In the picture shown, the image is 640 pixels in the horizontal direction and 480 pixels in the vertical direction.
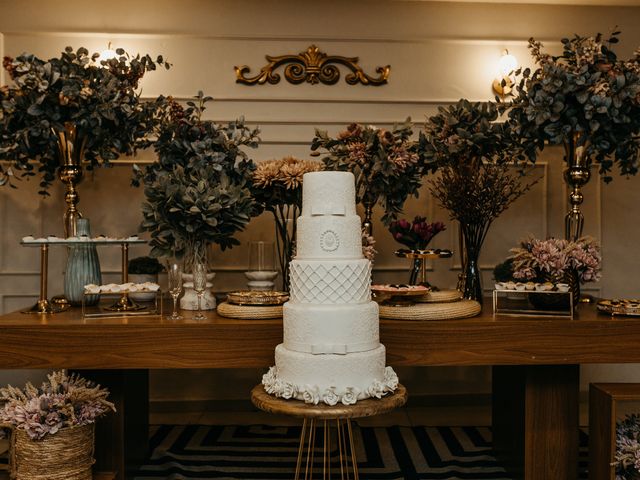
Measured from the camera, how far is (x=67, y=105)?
237 centimetres

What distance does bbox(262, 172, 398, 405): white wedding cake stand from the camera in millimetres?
1569

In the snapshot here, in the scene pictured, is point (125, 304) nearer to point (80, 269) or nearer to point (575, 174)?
point (80, 269)

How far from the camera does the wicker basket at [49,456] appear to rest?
72.6 inches

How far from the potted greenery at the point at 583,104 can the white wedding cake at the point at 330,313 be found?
44.4 inches

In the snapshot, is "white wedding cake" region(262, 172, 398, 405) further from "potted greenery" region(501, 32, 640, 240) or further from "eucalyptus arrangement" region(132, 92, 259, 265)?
"potted greenery" region(501, 32, 640, 240)

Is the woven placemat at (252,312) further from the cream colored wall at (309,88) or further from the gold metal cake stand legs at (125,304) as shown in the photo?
the cream colored wall at (309,88)

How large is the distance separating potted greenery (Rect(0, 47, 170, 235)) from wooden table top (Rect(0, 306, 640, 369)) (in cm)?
72

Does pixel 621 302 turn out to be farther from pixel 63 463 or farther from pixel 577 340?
pixel 63 463

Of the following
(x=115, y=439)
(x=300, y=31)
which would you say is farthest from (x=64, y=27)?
(x=115, y=439)

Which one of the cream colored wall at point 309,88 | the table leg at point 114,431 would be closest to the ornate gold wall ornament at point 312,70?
the cream colored wall at point 309,88

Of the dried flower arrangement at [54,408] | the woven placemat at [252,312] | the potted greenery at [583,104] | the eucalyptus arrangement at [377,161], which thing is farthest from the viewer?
the eucalyptus arrangement at [377,161]

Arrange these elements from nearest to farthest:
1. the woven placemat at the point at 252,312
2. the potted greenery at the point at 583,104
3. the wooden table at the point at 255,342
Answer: the wooden table at the point at 255,342
the woven placemat at the point at 252,312
the potted greenery at the point at 583,104

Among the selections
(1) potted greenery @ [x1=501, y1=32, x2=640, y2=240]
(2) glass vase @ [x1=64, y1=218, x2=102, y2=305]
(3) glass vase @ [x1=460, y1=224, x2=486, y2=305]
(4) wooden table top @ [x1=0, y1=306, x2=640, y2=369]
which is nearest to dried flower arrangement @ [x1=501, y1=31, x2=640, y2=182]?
(1) potted greenery @ [x1=501, y1=32, x2=640, y2=240]

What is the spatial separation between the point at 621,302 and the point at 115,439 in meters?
1.96
